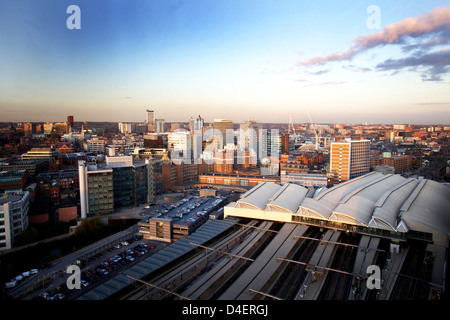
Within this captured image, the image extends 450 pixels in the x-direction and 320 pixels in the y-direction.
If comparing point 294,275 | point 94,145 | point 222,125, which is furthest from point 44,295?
point 222,125

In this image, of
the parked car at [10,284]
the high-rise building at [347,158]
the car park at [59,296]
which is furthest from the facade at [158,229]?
the high-rise building at [347,158]

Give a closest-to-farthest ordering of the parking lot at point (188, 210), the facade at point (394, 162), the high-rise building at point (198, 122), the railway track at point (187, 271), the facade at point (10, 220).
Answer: the railway track at point (187, 271), the facade at point (10, 220), the parking lot at point (188, 210), the facade at point (394, 162), the high-rise building at point (198, 122)

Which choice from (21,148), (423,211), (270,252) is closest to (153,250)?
(270,252)

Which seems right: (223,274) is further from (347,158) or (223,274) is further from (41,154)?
(41,154)

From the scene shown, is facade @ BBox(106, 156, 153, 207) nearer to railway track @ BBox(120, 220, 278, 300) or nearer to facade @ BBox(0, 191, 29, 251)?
facade @ BBox(0, 191, 29, 251)

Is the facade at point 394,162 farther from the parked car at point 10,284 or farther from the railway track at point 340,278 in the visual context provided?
the parked car at point 10,284

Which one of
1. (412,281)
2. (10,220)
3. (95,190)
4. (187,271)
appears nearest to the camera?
(412,281)
